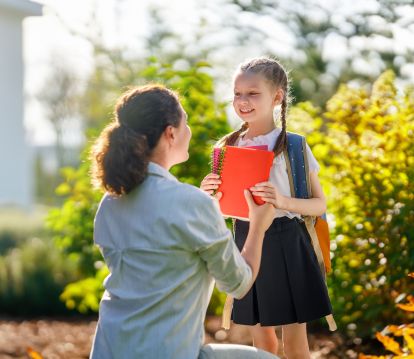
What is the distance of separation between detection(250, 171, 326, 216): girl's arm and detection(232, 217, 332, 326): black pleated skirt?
0.10 metres

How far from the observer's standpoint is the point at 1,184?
12.7 metres

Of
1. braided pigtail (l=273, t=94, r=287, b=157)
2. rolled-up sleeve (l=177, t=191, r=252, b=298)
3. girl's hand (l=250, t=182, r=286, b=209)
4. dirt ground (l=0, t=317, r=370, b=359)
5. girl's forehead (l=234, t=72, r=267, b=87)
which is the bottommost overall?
dirt ground (l=0, t=317, r=370, b=359)

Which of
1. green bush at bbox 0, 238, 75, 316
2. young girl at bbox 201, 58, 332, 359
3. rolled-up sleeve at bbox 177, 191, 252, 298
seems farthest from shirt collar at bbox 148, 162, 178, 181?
green bush at bbox 0, 238, 75, 316

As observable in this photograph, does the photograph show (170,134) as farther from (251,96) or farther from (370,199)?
(370,199)

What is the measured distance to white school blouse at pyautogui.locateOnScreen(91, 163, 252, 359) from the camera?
83.7 inches

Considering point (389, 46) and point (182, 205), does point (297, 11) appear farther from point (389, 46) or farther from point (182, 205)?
point (182, 205)

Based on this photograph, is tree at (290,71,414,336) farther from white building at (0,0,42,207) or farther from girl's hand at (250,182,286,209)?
white building at (0,0,42,207)

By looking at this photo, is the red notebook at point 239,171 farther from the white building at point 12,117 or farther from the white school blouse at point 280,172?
the white building at point 12,117

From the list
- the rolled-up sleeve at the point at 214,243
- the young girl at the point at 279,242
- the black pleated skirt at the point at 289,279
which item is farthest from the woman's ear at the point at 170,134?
the black pleated skirt at the point at 289,279

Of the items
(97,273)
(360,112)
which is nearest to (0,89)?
(97,273)

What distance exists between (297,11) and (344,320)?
29.6 feet

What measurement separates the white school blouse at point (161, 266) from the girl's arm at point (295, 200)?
424 millimetres

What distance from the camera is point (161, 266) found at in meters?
2.13

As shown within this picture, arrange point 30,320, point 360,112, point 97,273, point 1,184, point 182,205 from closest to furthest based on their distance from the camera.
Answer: point 182,205
point 360,112
point 97,273
point 30,320
point 1,184
